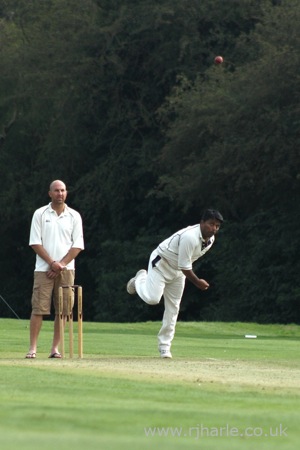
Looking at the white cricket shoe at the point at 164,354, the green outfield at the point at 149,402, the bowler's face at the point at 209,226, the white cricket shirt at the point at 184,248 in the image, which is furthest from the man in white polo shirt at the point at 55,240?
the bowler's face at the point at 209,226

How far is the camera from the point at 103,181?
51.2 metres

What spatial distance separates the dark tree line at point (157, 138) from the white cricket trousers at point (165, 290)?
26.0 meters

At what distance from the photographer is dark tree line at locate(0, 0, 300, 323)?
143ft

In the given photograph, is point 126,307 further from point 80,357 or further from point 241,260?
point 80,357

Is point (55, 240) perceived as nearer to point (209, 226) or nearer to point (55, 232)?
point (55, 232)

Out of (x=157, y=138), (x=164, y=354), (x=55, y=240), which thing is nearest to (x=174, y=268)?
(x=164, y=354)

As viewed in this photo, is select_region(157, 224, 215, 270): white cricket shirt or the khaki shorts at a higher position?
select_region(157, 224, 215, 270): white cricket shirt

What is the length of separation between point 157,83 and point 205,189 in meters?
6.70

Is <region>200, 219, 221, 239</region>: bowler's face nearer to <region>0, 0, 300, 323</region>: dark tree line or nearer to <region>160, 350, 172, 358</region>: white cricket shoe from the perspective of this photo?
<region>160, 350, 172, 358</region>: white cricket shoe

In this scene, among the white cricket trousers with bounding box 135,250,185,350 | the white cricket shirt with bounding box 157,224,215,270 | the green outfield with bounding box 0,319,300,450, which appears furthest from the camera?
the white cricket trousers with bounding box 135,250,185,350

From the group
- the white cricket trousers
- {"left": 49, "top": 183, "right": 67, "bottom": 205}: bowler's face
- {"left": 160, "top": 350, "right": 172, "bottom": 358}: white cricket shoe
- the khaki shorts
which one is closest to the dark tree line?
the white cricket trousers

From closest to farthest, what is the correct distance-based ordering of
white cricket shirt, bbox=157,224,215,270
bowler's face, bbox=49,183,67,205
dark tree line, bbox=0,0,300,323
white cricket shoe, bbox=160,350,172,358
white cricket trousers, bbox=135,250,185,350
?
bowler's face, bbox=49,183,67,205
white cricket shirt, bbox=157,224,215,270
white cricket shoe, bbox=160,350,172,358
white cricket trousers, bbox=135,250,185,350
dark tree line, bbox=0,0,300,323

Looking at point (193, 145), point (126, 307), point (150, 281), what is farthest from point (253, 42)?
point (150, 281)

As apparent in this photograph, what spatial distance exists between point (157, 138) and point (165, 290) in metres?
34.3
